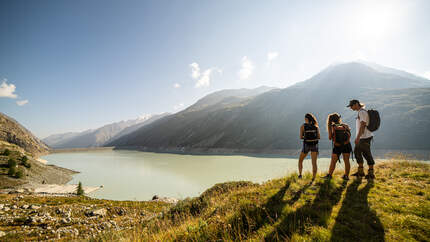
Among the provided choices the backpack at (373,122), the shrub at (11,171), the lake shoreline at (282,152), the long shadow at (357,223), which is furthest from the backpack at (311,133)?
the shrub at (11,171)

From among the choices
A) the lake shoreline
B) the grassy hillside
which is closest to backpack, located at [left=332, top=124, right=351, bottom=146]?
the grassy hillside

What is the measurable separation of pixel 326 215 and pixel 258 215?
1.24m

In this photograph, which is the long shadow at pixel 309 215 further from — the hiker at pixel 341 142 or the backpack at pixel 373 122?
the backpack at pixel 373 122

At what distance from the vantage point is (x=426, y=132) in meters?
38.0

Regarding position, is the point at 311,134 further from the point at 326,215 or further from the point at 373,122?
the point at 326,215

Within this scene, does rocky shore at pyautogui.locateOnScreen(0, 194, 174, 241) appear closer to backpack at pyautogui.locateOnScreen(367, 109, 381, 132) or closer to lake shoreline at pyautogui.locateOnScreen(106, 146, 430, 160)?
backpack at pyautogui.locateOnScreen(367, 109, 381, 132)

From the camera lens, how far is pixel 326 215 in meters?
3.03

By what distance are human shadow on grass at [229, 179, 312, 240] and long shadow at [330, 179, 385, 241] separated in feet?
3.16

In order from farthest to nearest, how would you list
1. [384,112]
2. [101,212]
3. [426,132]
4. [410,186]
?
[384,112] < [426,132] < [101,212] < [410,186]

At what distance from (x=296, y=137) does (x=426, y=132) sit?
30.1 metres

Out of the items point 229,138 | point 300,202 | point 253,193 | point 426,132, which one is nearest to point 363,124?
point 300,202

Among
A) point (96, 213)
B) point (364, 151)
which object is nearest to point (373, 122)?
point (364, 151)

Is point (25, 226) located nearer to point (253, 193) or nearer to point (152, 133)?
point (253, 193)

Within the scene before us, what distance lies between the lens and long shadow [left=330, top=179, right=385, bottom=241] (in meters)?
2.47
